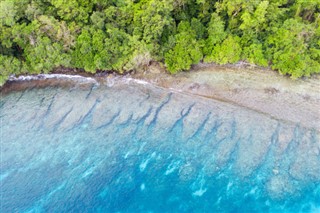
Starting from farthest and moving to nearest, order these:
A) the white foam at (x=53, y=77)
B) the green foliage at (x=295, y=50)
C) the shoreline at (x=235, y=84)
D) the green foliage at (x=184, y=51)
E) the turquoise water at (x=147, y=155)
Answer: the white foam at (x=53, y=77), the green foliage at (x=184, y=51), the green foliage at (x=295, y=50), the shoreline at (x=235, y=84), the turquoise water at (x=147, y=155)

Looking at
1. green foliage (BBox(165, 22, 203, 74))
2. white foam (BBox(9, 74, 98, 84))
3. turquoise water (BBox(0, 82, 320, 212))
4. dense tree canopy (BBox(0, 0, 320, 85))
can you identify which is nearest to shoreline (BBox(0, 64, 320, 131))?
white foam (BBox(9, 74, 98, 84))

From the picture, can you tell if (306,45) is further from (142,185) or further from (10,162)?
(10,162)

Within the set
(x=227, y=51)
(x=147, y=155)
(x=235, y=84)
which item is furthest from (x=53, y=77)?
(x=235, y=84)

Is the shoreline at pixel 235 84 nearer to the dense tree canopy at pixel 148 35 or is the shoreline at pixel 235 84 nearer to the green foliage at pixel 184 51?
the dense tree canopy at pixel 148 35

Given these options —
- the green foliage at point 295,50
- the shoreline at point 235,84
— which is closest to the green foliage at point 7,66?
the shoreline at point 235,84

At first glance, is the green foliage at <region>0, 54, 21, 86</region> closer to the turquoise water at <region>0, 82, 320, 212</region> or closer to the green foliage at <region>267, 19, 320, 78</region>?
the turquoise water at <region>0, 82, 320, 212</region>

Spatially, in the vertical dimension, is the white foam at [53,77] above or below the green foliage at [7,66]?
below
